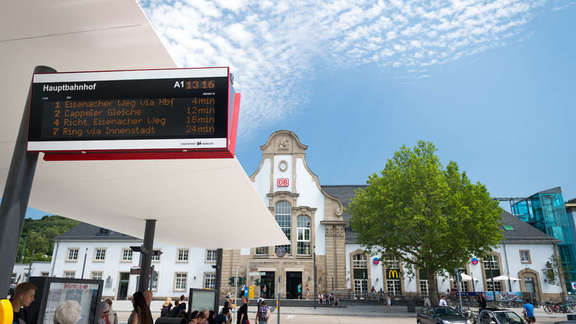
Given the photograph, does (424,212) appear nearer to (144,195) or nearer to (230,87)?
(144,195)

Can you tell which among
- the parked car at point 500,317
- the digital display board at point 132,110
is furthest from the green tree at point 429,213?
the digital display board at point 132,110

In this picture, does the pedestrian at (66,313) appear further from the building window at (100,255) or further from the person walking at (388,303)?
the building window at (100,255)

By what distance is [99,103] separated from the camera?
13.8ft

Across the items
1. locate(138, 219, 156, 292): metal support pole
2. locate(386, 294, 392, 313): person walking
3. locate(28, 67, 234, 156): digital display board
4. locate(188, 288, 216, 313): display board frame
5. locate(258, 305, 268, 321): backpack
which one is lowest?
locate(386, 294, 392, 313): person walking

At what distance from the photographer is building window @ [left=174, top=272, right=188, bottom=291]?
129 feet

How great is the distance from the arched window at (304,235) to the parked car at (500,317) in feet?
88.5

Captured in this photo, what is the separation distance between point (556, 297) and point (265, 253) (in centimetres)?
3014

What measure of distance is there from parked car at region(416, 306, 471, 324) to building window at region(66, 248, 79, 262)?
39602mm

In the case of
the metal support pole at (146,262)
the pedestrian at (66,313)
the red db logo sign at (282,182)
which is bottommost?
the pedestrian at (66,313)

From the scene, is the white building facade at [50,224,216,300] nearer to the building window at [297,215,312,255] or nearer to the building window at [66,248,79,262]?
the building window at [66,248,79,262]

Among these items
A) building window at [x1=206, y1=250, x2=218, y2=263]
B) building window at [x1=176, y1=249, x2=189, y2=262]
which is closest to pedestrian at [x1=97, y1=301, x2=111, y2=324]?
building window at [x1=206, y1=250, x2=218, y2=263]

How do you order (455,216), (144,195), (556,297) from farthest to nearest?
(556,297), (455,216), (144,195)

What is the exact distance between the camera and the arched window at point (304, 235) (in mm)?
39000

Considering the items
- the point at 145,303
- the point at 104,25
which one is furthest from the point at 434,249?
the point at 104,25
